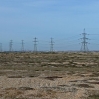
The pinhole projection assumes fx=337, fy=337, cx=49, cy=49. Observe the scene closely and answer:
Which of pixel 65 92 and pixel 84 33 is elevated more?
pixel 84 33

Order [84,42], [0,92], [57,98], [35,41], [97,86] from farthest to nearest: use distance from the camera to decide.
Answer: [35,41] < [84,42] < [97,86] < [0,92] < [57,98]

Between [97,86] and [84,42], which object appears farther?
[84,42]

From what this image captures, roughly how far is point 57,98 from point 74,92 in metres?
3.43

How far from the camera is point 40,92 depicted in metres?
25.3

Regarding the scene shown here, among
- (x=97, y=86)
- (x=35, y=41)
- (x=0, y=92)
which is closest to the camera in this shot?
(x=0, y=92)

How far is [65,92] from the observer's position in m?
25.5

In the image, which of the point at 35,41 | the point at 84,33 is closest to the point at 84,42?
the point at 84,33

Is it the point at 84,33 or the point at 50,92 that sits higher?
the point at 84,33

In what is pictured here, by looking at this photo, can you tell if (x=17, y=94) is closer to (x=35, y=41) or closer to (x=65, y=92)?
(x=65, y=92)

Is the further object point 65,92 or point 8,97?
point 65,92

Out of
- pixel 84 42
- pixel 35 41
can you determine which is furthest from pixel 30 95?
pixel 35 41

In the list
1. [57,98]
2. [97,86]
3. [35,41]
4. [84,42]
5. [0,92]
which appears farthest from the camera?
[35,41]

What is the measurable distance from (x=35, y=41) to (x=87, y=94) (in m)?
145

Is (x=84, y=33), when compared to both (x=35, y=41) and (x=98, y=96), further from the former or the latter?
(x=98, y=96)
